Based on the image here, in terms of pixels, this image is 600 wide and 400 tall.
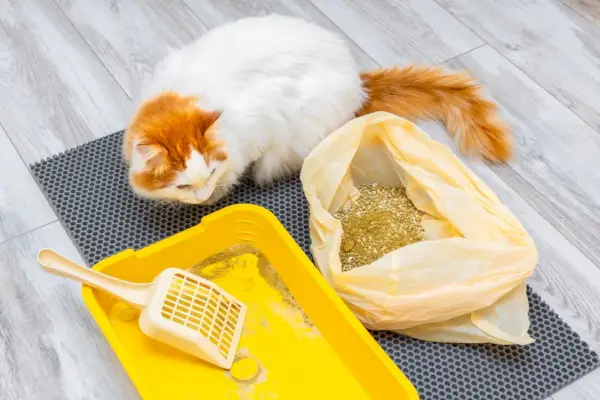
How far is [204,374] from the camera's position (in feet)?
4.25

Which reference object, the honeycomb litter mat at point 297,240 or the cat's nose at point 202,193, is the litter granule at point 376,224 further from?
the cat's nose at point 202,193

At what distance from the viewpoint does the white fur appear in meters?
1.43

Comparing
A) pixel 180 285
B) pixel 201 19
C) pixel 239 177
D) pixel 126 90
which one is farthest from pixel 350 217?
pixel 201 19

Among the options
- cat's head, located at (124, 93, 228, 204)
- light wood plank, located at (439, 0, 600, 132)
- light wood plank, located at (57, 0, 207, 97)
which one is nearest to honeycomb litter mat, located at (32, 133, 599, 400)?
cat's head, located at (124, 93, 228, 204)

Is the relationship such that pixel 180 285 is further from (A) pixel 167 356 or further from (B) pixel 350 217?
(B) pixel 350 217

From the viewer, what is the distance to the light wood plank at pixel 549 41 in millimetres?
1789

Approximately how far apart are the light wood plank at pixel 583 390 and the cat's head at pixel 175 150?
0.77 m

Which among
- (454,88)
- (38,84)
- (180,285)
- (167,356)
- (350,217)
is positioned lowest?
(38,84)

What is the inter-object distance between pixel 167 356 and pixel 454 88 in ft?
A: 2.94

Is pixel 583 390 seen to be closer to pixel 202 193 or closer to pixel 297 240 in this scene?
pixel 297 240

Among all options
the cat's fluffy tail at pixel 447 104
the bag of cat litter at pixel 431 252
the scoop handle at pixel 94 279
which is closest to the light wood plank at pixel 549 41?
the cat's fluffy tail at pixel 447 104

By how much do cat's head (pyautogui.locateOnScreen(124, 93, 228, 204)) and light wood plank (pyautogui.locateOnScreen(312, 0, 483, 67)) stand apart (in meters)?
0.71

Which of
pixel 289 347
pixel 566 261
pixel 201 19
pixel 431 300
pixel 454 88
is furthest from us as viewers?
pixel 201 19

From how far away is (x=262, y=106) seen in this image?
1.46 metres
